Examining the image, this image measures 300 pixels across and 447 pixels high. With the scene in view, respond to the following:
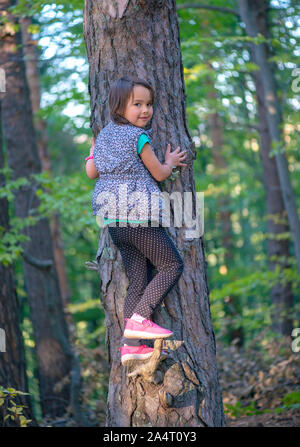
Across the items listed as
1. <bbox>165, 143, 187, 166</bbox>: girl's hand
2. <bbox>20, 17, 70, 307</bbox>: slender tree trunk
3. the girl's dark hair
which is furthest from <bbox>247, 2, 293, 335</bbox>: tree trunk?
the girl's dark hair

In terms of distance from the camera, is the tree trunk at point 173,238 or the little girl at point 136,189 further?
the tree trunk at point 173,238

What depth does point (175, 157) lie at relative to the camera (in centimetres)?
368

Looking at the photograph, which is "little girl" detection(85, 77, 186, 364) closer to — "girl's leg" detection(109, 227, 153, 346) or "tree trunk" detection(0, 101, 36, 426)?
"girl's leg" detection(109, 227, 153, 346)

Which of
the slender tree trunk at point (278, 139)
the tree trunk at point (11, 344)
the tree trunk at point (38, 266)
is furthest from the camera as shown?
the slender tree trunk at point (278, 139)

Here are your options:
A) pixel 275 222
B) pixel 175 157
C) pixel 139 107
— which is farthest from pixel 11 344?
pixel 275 222

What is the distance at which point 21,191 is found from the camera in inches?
345

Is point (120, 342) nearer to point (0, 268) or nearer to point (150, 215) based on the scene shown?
point (150, 215)

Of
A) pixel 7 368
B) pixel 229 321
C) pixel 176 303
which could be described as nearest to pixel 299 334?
pixel 229 321

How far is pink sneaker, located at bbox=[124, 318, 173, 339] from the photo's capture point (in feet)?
11.0

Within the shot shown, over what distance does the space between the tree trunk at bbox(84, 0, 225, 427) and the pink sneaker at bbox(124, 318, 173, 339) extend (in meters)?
0.24

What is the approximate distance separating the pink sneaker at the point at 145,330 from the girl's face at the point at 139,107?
1.36 meters

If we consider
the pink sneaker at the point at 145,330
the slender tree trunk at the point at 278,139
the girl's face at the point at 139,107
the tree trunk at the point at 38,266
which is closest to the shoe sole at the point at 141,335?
the pink sneaker at the point at 145,330

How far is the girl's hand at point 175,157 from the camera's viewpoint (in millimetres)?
3660

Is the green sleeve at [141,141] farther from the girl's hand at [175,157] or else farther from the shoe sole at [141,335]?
the shoe sole at [141,335]
